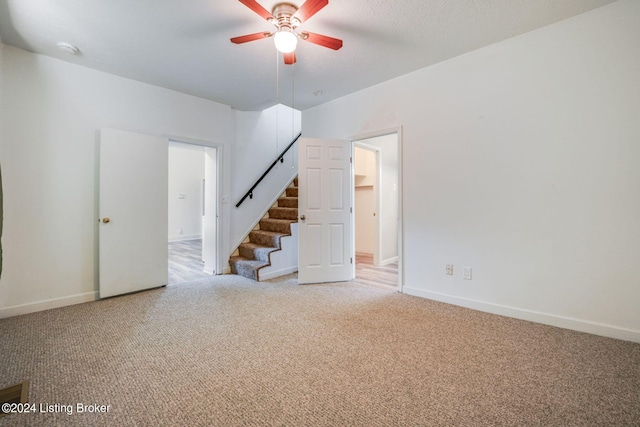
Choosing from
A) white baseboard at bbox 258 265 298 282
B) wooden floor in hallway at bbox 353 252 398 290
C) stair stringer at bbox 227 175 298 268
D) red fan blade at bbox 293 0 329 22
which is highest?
red fan blade at bbox 293 0 329 22

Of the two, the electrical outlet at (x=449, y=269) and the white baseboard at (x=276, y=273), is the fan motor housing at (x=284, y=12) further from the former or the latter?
the white baseboard at (x=276, y=273)

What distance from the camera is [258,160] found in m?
4.94

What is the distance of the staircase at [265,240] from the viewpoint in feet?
A: 13.6

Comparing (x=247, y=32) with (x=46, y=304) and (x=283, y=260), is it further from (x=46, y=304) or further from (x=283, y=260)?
(x=46, y=304)

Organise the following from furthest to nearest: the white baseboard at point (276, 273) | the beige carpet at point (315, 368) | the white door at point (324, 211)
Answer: the white baseboard at point (276, 273)
the white door at point (324, 211)
the beige carpet at point (315, 368)

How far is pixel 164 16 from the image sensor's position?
2.31 meters

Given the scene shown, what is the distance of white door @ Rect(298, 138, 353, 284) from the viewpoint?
12.7ft

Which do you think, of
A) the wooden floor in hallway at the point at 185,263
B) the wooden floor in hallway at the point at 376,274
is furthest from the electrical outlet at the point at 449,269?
the wooden floor in hallway at the point at 185,263

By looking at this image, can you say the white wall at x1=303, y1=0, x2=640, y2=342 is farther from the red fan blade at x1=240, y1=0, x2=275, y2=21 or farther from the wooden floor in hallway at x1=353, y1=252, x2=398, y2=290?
the red fan blade at x1=240, y1=0, x2=275, y2=21

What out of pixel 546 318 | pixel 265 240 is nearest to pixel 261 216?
pixel 265 240

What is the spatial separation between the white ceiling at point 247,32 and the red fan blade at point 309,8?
0.92 feet

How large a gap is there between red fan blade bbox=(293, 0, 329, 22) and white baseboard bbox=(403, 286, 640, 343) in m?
2.99

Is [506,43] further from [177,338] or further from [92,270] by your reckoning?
[92,270]

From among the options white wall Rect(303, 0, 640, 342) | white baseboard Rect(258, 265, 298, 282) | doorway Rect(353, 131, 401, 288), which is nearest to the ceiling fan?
white wall Rect(303, 0, 640, 342)
